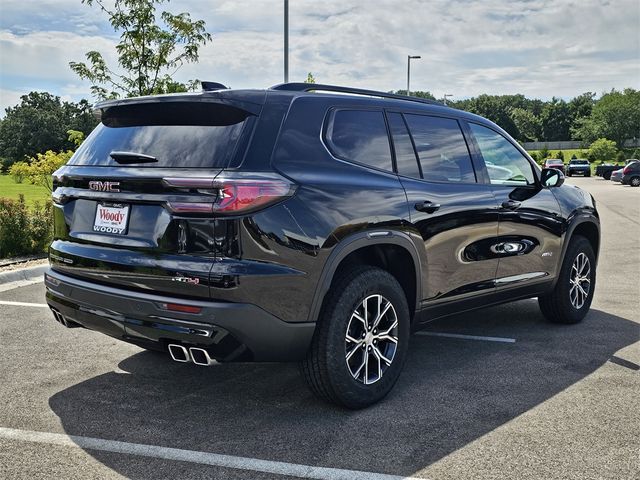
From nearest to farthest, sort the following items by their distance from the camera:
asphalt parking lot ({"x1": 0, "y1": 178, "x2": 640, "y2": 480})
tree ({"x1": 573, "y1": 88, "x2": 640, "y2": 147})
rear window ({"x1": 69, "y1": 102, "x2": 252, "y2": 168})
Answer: asphalt parking lot ({"x1": 0, "y1": 178, "x2": 640, "y2": 480}) → rear window ({"x1": 69, "y1": 102, "x2": 252, "y2": 168}) → tree ({"x1": 573, "y1": 88, "x2": 640, "y2": 147})

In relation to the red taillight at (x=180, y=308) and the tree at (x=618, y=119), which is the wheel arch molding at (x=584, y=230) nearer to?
the red taillight at (x=180, y=308)

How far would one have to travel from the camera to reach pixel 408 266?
4426 mm

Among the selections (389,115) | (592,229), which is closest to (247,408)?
(389,115)

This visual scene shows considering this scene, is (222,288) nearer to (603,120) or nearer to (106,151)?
(106,151)

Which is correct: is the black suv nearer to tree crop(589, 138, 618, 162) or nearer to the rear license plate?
the rear license plate

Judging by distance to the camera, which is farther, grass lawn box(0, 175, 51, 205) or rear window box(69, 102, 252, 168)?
grass lawn box(0, 175, 51, 205)

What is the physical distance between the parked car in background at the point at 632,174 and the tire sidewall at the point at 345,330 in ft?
125

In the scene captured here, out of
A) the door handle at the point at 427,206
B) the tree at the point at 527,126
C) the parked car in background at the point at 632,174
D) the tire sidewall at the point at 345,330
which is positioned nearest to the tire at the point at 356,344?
the tire sidewall at the point at 345,330

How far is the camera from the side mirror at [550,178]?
5.77 metres

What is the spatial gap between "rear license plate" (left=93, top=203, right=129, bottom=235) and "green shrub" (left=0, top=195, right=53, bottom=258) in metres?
6.25

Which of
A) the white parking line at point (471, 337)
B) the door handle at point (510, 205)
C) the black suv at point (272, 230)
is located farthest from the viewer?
the white parking line at point (471, 337)

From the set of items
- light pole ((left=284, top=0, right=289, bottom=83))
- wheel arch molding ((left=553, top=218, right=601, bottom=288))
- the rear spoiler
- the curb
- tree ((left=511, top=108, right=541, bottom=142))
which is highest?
tree ((left=511, top=108, right=541, bottom=142))

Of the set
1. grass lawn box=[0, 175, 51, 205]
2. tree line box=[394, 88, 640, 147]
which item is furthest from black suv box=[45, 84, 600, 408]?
tree line box=[394, 88, 640, 147]

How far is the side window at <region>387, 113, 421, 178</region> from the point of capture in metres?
4.43
